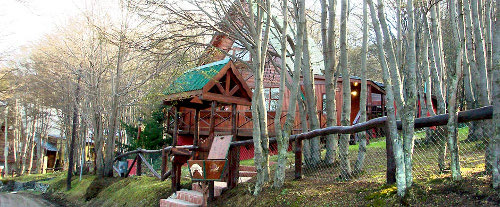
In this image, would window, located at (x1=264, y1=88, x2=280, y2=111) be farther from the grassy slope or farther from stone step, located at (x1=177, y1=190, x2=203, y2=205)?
stone step, located at (x1=177, y1=190, x2=203, y2=205)

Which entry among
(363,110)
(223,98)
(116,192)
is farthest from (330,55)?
(116,192)

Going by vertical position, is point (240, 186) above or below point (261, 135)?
below

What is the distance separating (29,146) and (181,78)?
26.0m

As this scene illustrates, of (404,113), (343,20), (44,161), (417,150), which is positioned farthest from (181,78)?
(44,161)

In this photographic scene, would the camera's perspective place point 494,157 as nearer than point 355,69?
Yes

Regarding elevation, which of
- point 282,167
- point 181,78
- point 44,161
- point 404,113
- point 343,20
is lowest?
point 44,161

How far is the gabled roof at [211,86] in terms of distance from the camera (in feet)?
33.0

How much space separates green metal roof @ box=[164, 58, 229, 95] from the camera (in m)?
10.1

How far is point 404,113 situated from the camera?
15.3 ft

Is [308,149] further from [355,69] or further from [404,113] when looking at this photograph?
[355,69]

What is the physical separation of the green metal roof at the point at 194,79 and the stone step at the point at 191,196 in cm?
264

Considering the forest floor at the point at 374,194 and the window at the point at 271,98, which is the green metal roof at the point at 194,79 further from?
the window at the point at 271,98

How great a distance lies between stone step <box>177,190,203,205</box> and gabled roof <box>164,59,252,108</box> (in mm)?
2437

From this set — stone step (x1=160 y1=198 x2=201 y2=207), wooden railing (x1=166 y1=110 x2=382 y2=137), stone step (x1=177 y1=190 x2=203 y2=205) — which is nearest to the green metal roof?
stone step (x1=177 y1=190 x2=203 y2=205)
